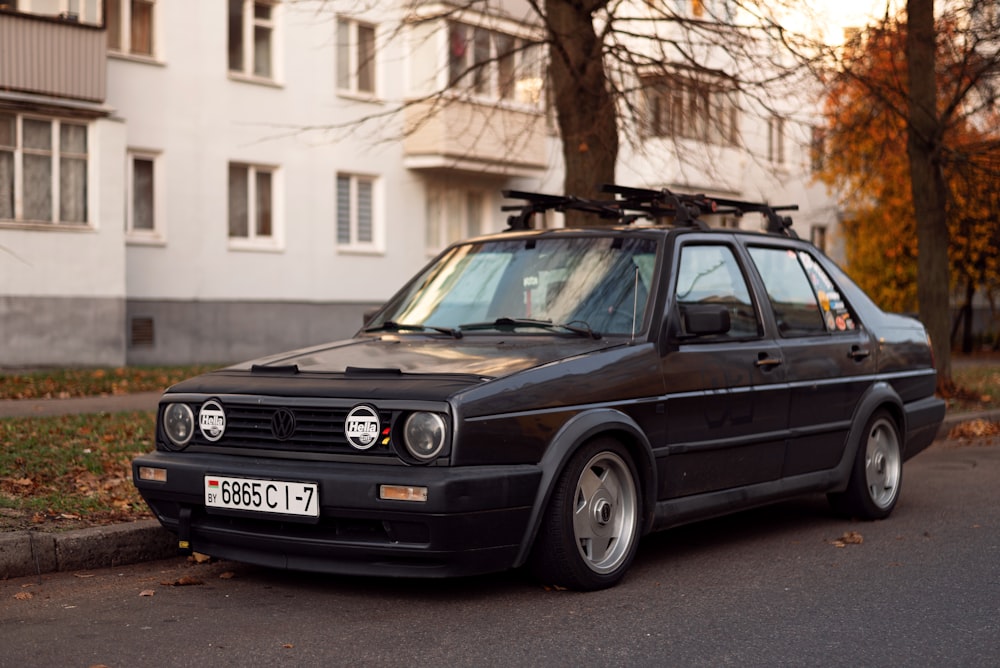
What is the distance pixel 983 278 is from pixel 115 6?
21676mm

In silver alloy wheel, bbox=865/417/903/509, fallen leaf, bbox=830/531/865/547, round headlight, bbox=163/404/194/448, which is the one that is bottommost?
fallen leaf, bbox=830/531/865/547

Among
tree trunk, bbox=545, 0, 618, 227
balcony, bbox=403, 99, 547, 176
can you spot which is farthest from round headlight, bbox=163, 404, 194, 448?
balcony, bbox=403, 99, 547, 176

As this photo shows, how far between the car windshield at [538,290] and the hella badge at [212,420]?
4.08 feet

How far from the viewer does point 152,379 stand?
18281 mm

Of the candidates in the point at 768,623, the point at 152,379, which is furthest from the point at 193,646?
the point at 152,379

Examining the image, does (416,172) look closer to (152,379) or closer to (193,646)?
(152,379)

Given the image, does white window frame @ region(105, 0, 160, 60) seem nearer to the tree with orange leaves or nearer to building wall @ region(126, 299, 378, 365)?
building wall @ region(126, 299, 378, 365)

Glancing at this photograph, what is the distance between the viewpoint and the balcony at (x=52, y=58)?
21016 millimetres

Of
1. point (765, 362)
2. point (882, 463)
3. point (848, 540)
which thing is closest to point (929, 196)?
point (882, 463)

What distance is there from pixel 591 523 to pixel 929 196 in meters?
11.3

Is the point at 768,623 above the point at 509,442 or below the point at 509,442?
below

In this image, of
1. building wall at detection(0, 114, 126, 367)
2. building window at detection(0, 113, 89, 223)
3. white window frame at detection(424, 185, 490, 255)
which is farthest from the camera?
white window frame at detection(424, 185, 490, 255)

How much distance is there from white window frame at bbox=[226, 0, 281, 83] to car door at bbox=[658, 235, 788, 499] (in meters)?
19.3

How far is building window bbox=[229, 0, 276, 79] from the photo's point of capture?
83.1ft
